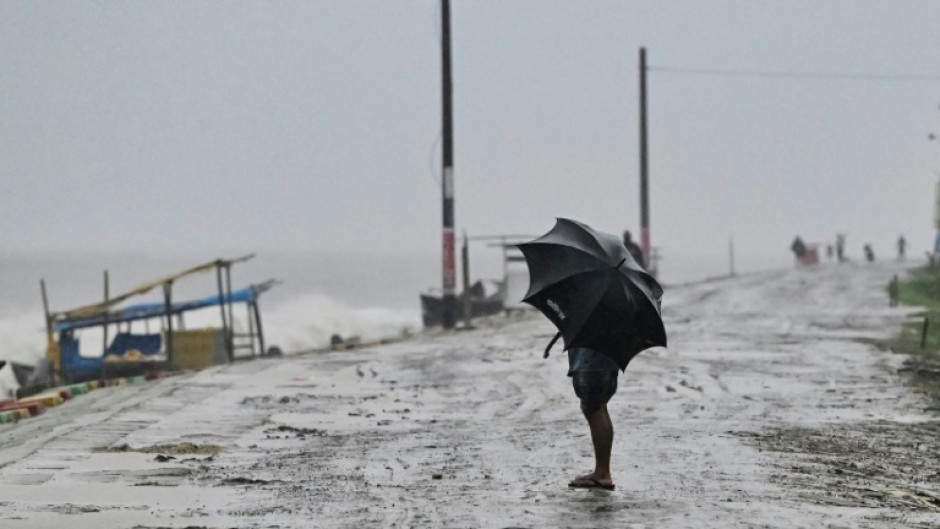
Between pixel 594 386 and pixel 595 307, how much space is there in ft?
2.17

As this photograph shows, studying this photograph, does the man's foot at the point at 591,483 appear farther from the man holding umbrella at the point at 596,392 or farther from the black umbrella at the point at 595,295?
the black umbrella at the point at 595,295

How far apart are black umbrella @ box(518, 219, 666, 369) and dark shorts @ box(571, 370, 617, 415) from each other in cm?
15

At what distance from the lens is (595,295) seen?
1066 centimetres

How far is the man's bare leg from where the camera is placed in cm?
1099

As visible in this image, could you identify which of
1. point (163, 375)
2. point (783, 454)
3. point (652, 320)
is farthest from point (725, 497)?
point (163, 375)

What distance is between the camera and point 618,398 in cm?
1831

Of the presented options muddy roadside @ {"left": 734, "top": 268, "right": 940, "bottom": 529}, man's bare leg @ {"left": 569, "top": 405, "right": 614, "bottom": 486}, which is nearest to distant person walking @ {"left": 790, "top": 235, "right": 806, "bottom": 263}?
muddy roadside @ {"left": 734, "top": 268, "right": 940, "bottom": 529}

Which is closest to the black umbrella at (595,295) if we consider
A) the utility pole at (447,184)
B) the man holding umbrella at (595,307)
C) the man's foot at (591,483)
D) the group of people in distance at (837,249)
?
the man holding umbrella at (595,307)

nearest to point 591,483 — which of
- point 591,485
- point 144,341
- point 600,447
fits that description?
point 591,485

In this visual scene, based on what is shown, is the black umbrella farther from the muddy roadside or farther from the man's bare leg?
the muddy roadside

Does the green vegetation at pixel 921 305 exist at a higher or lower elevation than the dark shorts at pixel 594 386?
lower

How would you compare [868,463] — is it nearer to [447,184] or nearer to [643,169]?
[447,184]

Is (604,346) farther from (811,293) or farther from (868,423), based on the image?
(811,293)

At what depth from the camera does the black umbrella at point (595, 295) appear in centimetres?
1066
